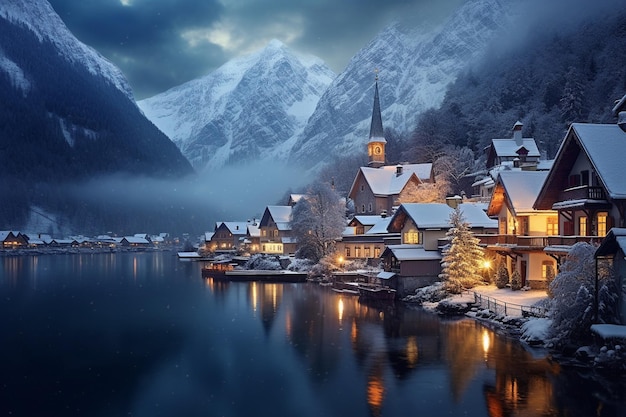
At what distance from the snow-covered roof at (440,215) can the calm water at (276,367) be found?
10.5 metres

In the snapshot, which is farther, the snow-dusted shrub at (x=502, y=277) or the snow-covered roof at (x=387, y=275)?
the snow-covered roof at (x=387, y=275)

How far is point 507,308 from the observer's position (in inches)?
1513

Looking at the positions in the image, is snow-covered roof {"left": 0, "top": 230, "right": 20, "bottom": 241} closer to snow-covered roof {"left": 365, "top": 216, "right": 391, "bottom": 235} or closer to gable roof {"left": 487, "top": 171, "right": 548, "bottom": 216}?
snow-covered roof {"left": 365, "top": 216, "right": 391, "bottom": 235}

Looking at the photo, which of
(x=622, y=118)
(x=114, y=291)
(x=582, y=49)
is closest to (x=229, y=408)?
(x=622, y=118)

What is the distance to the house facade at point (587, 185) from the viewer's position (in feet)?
106

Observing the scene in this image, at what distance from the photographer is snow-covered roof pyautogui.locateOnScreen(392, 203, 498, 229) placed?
176ft

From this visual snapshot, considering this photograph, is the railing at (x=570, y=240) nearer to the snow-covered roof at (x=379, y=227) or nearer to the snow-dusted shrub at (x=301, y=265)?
the snow-covered roof at (x=379, y=227)

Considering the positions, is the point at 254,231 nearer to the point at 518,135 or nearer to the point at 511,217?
the point at 518,135

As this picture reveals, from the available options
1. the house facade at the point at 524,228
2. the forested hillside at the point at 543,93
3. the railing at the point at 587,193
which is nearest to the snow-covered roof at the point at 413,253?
the house facade at the point at 524,228

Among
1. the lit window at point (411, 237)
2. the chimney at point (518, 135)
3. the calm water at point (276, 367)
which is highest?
the chimney at point (518, 135)

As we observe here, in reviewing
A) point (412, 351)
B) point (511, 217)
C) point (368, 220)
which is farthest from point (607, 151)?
point (368, 220)

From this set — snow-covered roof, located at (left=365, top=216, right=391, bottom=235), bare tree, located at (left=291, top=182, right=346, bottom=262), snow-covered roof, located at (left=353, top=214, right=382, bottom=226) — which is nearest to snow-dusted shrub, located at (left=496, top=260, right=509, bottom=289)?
snow-covered roof, located at (left=365, top=216, right=391, bottom=235)

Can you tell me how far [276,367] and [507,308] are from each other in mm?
17290

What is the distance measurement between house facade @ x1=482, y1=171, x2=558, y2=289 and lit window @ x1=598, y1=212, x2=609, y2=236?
5.63m
